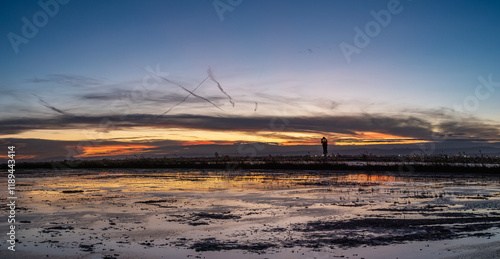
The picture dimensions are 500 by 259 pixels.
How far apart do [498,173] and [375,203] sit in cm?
2883

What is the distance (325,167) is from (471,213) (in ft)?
128

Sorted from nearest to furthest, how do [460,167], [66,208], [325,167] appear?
[66,208] < [460,167] < [325,167]

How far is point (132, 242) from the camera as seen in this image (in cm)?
1120

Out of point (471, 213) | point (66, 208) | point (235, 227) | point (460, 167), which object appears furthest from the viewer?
point (460, 167)

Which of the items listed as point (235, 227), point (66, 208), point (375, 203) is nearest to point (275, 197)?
point (375, 203)

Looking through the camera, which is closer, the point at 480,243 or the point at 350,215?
the point at 480,243

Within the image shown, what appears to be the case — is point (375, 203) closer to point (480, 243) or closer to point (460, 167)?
point (480, 243)

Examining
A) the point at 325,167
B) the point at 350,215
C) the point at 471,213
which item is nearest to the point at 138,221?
the point at 350,215

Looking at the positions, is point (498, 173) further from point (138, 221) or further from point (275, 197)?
point (138, 221)

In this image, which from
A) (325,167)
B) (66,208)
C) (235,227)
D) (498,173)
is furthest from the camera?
(325,167)

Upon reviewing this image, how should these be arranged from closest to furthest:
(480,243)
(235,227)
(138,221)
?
(480,243)
(235,227)
(138,221)

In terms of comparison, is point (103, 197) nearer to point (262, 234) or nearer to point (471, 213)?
point (262, 234)

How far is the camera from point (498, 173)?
133 feet

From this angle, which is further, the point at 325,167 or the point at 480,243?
the point at 325,167
